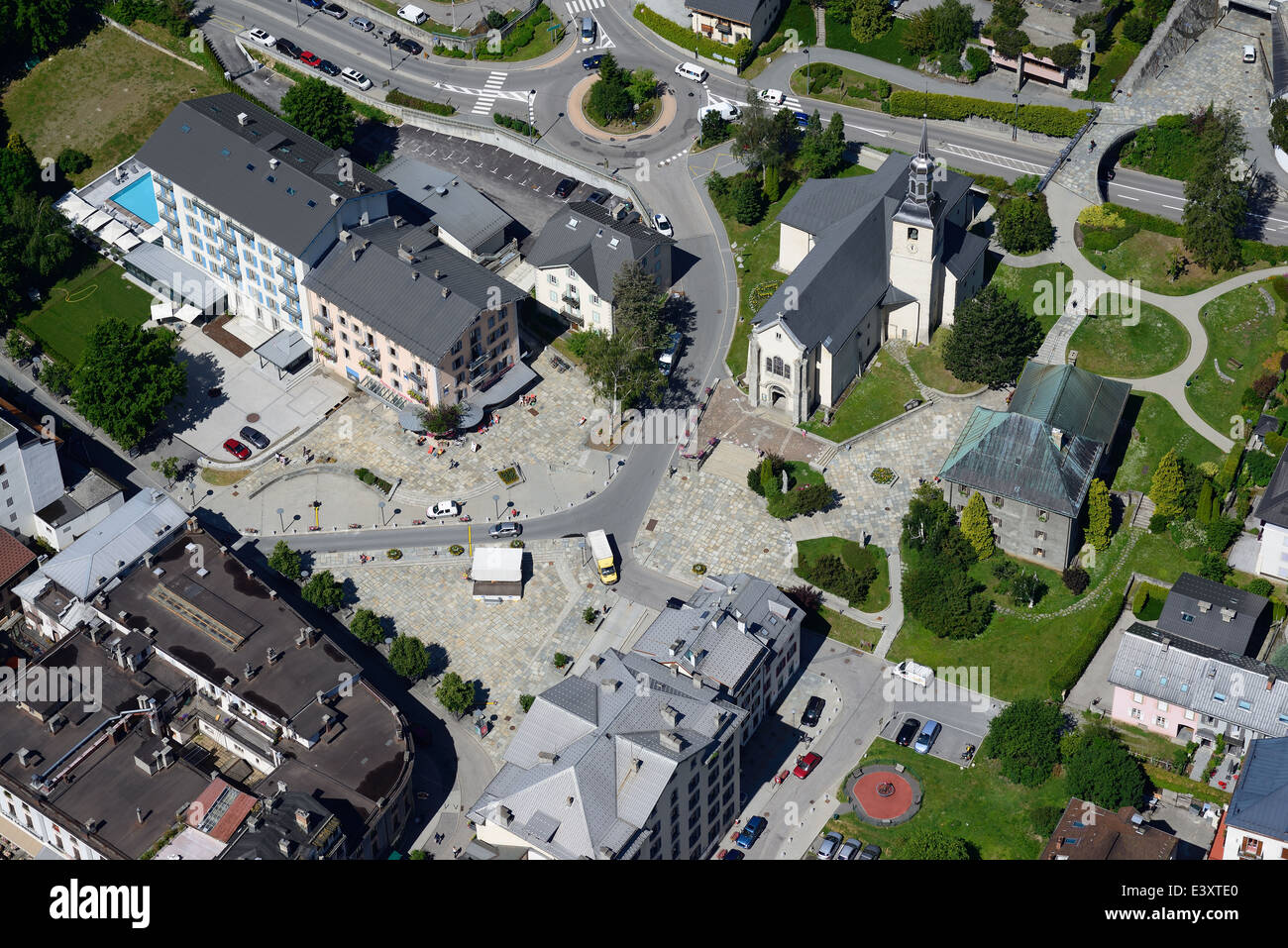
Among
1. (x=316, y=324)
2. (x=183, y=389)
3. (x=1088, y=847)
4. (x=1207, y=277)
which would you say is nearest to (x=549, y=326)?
(x=316, y=324)

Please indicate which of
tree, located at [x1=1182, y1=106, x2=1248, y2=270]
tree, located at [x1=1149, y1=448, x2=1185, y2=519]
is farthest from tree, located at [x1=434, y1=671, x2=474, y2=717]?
tree, located at [x1=1182, y1=106, x2=1248, y2=270]

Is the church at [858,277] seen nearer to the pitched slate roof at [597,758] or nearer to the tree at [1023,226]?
the tree at [1023,226]

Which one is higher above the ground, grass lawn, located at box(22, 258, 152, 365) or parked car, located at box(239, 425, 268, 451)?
grass lawn, located at box(22, 258, 152, 365)

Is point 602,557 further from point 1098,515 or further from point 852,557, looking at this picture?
point 1098,515

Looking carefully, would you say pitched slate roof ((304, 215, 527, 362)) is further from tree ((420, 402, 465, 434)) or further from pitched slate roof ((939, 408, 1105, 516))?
pitched slate roof ((939, 408, 1105, 516))

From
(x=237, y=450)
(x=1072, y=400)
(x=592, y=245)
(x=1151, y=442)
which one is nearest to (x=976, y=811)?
(x=1072, y=400)

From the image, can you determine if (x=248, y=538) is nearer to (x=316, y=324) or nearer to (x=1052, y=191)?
(x=316, y=324)
